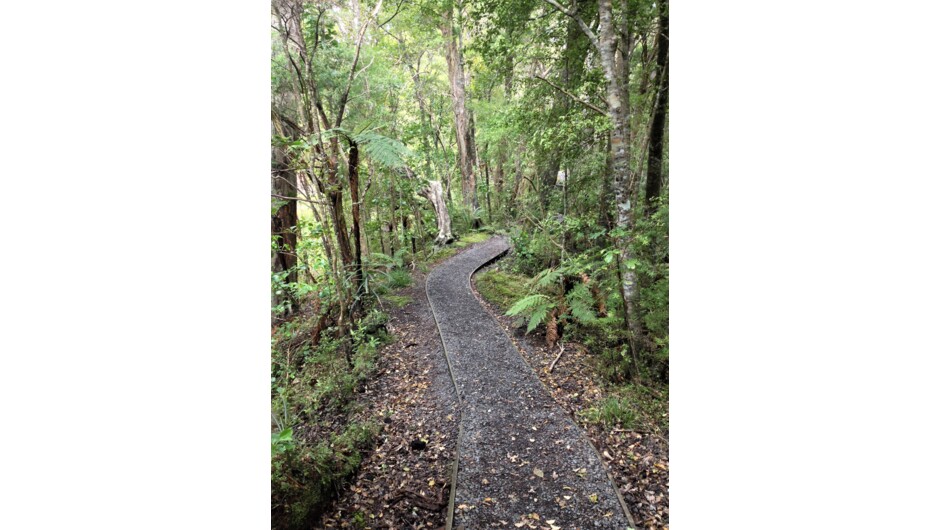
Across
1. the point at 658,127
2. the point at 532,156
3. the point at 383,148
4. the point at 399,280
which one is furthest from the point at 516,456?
the point at 399,280

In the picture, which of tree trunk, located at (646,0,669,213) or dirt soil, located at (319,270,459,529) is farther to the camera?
tree trunk, located at (646,0,669,213)

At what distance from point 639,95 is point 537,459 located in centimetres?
499

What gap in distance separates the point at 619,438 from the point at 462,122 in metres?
12.2

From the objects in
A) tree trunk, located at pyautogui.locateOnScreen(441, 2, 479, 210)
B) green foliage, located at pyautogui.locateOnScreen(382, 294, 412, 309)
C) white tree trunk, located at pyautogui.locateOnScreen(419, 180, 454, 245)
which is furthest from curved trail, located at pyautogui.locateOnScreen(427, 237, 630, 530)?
tree trunk, located at pyautogui.locateOnScreen(441, 2, 479, 210)

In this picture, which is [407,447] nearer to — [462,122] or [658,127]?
[658,127]

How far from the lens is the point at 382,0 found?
469cm

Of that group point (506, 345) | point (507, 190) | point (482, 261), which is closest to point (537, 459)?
point (506, 345)

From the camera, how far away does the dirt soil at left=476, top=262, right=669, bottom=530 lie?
2.74 meters

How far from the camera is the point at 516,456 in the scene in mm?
3182

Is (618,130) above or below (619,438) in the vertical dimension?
above

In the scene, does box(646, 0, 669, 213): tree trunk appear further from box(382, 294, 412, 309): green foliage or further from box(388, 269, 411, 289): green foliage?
box(388, 269, 411, 289): green foliage

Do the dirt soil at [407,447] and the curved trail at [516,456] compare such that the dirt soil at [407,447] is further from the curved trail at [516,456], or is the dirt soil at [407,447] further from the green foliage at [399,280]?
the green foliage at [399,280]

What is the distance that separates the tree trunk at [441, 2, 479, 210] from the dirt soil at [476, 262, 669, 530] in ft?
28.7

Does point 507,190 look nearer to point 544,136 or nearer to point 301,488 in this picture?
point 544,136
